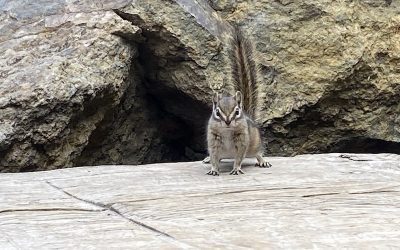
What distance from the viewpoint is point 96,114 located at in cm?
557

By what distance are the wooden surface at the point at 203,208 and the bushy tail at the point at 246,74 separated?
0.63 meters

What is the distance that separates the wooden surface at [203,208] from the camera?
297 centimetres

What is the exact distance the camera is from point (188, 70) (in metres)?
5.95

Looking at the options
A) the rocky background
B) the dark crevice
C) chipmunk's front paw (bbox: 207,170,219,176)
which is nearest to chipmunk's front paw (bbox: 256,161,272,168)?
chipmunk's front paw (bbox: 207,170,219,176)

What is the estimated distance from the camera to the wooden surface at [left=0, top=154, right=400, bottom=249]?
9.76ft

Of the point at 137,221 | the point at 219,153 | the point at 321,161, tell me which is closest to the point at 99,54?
the point at 219,153

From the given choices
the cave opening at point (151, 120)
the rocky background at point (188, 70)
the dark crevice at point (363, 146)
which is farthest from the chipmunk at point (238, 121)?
the dark crevice at point (363, 146)

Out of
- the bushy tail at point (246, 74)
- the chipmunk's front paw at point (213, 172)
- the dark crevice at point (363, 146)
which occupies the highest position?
the bushy tail at point (246, 74)

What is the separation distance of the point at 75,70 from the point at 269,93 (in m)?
1.65

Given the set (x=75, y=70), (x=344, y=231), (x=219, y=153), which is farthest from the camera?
(x=75, y=70)

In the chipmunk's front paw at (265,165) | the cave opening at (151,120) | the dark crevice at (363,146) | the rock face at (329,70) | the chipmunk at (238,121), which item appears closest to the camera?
the chipmunk at (238,121)

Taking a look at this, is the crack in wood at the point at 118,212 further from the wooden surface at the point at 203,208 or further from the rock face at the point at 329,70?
the rock face at the point at 329,70

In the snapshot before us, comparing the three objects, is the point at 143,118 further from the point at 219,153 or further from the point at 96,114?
the point at 219,153

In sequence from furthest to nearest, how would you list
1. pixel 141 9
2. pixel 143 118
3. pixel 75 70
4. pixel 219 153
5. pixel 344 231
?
pixel 143 118, pixel 141 9, pixel 75 70, pixel 219 153, pixel 344 231
